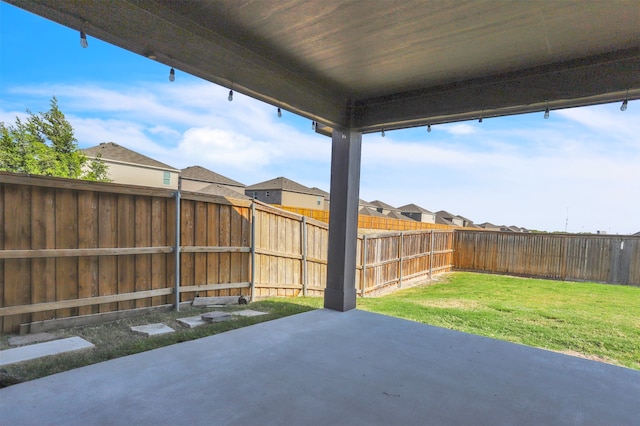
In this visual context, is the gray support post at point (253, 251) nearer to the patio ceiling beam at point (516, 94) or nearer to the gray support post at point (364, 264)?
the patio ceiling beam at point (516, 94)

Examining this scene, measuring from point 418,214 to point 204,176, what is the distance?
21463mm

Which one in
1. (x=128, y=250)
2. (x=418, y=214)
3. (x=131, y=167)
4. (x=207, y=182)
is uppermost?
(x=131, y=167)

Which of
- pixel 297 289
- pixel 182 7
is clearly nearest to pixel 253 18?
pixel 182 7

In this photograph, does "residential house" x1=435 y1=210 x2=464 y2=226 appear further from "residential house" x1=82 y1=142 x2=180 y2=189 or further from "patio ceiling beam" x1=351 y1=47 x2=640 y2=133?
"patio ceiling beam" x1=351 y1=47 x2=640 y2=133

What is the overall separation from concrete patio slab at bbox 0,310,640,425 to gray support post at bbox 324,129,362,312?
1.06 meters

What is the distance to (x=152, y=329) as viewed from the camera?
11.1ft

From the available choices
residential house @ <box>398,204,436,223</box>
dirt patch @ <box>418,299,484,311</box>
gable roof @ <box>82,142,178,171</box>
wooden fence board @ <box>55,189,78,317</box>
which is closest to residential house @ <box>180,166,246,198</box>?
gable roof @ <box>82,142,178,171</box>

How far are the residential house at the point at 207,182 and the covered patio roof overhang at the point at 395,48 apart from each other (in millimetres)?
15158

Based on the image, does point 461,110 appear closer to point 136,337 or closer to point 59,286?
point 136,337

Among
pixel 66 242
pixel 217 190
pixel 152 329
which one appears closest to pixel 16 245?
pixel 66 242

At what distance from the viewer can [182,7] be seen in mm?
2143

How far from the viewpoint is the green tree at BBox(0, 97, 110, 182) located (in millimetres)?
8305

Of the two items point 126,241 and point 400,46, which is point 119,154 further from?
point 400,46

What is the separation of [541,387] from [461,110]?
2.43 meters
